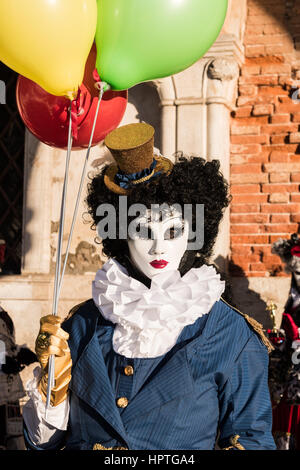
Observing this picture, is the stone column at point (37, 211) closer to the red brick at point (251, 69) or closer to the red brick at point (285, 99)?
the red brick at point (251, 69)

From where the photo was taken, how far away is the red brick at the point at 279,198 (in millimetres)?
4508

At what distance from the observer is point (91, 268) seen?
4.70 meters

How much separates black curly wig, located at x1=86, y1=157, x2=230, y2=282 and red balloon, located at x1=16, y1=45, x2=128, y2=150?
13.6 inches

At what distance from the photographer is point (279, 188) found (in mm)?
4527

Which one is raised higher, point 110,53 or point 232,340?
point 110,53

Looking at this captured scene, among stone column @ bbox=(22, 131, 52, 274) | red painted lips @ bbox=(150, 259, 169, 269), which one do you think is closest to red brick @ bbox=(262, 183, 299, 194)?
stone column @ bbox=(22, 131, 52, 274)

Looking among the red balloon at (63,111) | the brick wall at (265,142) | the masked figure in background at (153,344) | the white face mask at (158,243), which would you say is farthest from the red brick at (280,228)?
the white face mask at (158,243)

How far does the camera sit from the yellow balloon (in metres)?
2.29

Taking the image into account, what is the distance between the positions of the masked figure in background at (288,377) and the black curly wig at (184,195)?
4.85 feet

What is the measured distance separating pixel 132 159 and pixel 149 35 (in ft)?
1.44

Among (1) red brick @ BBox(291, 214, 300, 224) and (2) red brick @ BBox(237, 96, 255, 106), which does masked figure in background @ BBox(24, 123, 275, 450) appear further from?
(2) red brick @ BBox(237, 96, 255, 106)
